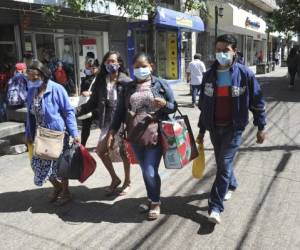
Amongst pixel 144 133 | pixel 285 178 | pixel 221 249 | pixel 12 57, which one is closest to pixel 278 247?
pixel 221 249

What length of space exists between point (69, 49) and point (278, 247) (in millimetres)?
12581

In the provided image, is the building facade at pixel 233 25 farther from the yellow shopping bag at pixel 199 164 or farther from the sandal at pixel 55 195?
the sandal at pixel 55 195

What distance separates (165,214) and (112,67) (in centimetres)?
179

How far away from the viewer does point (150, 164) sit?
4.39 m

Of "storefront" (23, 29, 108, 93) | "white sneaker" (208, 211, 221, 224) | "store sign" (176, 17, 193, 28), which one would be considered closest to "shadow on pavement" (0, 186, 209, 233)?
"white sneaker" (208, 211, 221, 224)

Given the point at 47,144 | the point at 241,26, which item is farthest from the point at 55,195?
the point at 241,26

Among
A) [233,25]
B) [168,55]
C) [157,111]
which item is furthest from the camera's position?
[233,25]

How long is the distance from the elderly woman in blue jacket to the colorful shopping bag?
3.54ft

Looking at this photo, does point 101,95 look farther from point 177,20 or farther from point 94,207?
point 177,20

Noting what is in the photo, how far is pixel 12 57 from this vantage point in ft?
41.1

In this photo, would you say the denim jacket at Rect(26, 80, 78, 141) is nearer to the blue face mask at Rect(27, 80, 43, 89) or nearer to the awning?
the blue face mask at Rect(27, 80, 43, 89)

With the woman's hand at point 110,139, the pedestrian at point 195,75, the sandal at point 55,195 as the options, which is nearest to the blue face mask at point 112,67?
the woman's hand at point 110,139

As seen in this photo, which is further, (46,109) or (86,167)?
(86,167)

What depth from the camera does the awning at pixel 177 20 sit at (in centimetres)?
1692
